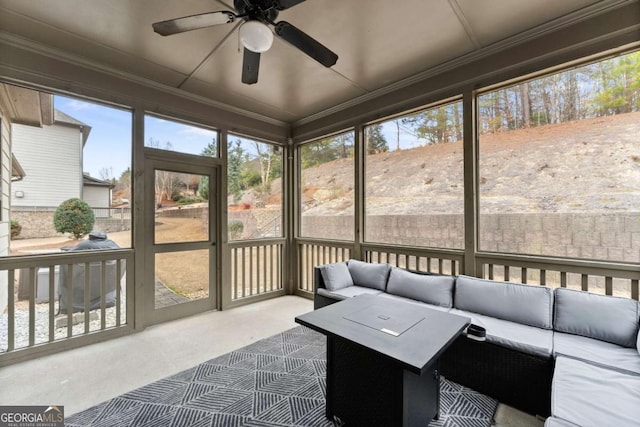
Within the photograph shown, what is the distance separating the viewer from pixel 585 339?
1981mm

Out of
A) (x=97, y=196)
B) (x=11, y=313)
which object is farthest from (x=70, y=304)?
(x=97, y=196)

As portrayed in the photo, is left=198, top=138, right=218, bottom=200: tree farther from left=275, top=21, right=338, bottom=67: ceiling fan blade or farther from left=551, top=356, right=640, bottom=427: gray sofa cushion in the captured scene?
left=551, top=356, right=640, bottom=427: gray sofa cushion

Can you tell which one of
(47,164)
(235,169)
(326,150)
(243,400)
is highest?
(326,150)

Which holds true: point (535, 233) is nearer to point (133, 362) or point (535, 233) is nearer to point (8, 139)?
point (133, 362)

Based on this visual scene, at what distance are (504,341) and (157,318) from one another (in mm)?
3768

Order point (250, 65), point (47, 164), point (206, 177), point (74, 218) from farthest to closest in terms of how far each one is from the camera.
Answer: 1. point (206, 177)
2. point (74, 218)
3. point (47, 164)
4. point (250, 65)

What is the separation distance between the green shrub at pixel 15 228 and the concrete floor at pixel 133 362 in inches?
47.8

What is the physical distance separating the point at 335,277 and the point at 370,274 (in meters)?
0.45

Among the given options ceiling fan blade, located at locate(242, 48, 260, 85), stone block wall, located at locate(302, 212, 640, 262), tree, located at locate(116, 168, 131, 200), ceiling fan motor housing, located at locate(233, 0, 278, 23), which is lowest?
stone block wall, located at locate(302, 212, 640, 262)

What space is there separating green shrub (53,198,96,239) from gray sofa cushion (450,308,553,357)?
13.3 feet

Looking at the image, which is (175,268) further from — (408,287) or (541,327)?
(541,327)

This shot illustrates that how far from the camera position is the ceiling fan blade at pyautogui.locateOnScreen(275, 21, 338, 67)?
1.82m

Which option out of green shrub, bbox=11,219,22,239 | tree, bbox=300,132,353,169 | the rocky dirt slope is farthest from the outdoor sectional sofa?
green shrub, bbox=11,219,22,239

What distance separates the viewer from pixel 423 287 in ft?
9.56
